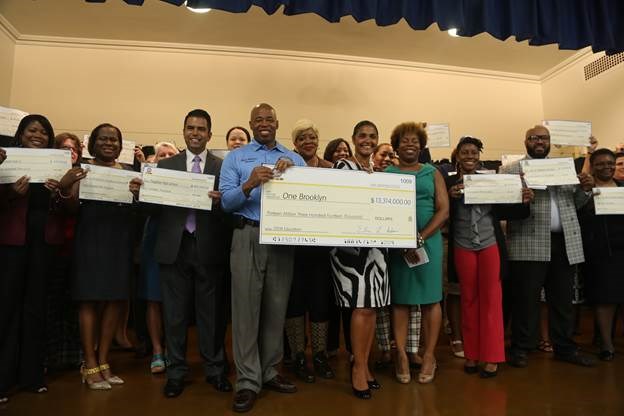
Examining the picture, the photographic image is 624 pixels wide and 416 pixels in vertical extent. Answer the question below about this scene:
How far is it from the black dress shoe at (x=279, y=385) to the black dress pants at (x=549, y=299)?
1760 mm

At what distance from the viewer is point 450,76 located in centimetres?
694

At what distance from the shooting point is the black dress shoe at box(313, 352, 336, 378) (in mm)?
2841

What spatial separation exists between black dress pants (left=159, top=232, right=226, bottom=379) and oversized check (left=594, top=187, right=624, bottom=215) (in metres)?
2.89

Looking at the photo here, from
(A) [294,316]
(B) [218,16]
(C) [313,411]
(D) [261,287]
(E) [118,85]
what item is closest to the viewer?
(C) [313,411]

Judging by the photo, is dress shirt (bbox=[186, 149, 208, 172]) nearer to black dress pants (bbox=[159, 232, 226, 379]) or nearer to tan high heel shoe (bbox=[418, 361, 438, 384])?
black dress pants (bbox=[159, 232, 226, 379])

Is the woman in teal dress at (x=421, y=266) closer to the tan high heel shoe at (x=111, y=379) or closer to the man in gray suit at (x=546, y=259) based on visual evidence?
the man in gray suit at (x=546, y=259)

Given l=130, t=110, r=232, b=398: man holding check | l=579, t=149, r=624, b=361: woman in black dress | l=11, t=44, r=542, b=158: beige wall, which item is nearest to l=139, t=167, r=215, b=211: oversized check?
l=130, t=110, r=232, b=398: man holding check

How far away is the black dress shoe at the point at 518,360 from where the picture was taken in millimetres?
3057

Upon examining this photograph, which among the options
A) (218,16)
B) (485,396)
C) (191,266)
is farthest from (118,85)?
(485,396)

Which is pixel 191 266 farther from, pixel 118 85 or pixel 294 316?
pixel 118 85

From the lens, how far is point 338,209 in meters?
2.36

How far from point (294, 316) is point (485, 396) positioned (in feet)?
4.16

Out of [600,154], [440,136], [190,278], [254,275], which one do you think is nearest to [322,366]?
[254,275]

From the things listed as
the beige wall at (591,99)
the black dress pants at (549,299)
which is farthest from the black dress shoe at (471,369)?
the beige wall at (591,99)
